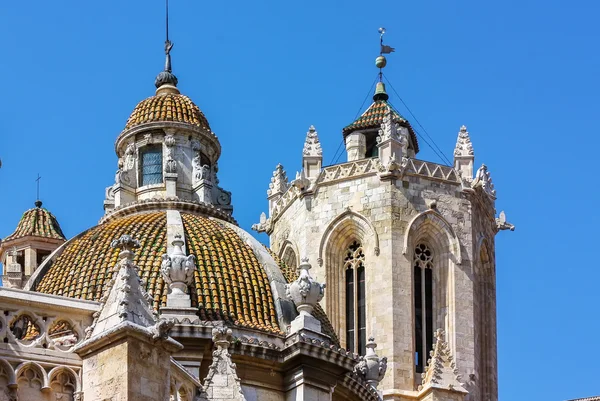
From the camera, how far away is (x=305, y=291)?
32312 millimetres

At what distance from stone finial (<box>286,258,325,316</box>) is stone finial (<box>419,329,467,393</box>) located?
27974mm

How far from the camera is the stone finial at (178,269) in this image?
30.5 m

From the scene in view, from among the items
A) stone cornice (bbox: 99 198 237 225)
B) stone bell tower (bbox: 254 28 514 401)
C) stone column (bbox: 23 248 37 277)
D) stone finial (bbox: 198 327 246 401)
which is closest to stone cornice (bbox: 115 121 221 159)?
stone cornice (bbox: 99 198 237 225)

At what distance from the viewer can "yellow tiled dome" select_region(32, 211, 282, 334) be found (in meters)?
34.3

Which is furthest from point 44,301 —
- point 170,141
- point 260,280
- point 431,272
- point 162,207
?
point 431,272

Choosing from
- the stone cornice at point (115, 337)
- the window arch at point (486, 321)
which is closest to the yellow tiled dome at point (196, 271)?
the stone cornice at point (115, 337)

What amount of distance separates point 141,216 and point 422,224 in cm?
2867

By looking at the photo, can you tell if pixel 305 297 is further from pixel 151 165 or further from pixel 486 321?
pixel 486 321

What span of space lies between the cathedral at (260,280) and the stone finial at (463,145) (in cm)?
11

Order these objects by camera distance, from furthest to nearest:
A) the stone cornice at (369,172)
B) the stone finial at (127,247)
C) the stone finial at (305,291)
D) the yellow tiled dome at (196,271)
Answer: the stone cornice at (369,172) < the yellow tiled dome at (196,271) < the stone finial at (305,291) < the stone finial at (127,247)

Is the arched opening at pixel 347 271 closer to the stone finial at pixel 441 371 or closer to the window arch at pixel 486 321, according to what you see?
the stone finial at pixel 441 371

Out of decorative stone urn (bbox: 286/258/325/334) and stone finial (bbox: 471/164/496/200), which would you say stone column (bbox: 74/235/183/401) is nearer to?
decorative stone urn (bbox: 286/258/325/334)

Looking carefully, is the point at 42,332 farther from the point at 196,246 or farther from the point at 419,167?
the point at 419,167

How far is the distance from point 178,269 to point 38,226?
18224mm
